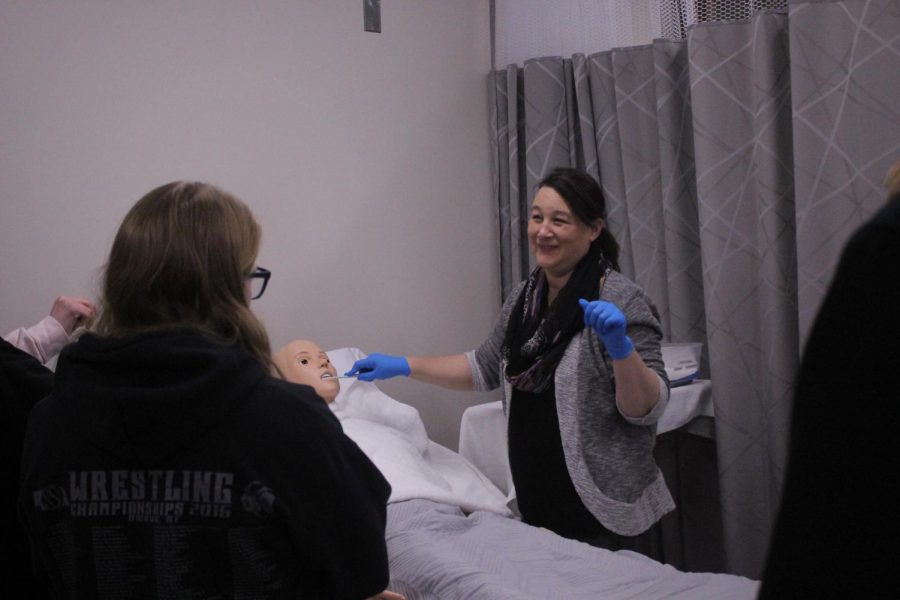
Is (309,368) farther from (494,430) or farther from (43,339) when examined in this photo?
(494,430)

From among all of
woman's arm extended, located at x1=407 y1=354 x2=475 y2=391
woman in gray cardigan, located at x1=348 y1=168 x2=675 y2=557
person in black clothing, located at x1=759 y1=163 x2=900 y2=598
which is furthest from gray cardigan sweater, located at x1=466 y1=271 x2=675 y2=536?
person in black clothing, located at x1=759 y1=163 x2=900 y2=598

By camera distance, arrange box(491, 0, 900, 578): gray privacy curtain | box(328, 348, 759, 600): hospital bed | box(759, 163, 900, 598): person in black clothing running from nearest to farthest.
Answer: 1. box(759, 163, 900, 598): person in black clothing
2. box(328, 348, 759, 600): hospital bed
3. box(491, 0, 900, 578): gray privacy curtain

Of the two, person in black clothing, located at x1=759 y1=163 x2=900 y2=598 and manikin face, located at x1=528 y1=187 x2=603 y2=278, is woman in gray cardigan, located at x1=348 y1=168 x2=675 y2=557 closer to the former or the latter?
manikin face, located at x1=528 y1=187 x2=603 y2=278

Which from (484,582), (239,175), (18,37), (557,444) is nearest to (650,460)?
(557,444)

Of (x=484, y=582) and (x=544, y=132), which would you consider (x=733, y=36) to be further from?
(x=484, y=582)

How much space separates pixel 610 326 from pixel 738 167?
919 millimetres

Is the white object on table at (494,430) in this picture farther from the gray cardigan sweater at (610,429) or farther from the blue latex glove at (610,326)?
the blue latex glove at (610,326)

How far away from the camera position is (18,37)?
6.76ft

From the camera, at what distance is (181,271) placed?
0.97 metres

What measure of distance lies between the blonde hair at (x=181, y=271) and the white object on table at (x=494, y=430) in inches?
58.6

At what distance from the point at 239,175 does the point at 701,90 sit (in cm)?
135

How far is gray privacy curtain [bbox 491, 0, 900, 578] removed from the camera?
206cm

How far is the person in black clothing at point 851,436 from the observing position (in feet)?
1.18

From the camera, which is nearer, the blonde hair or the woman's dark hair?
the blonde hair
